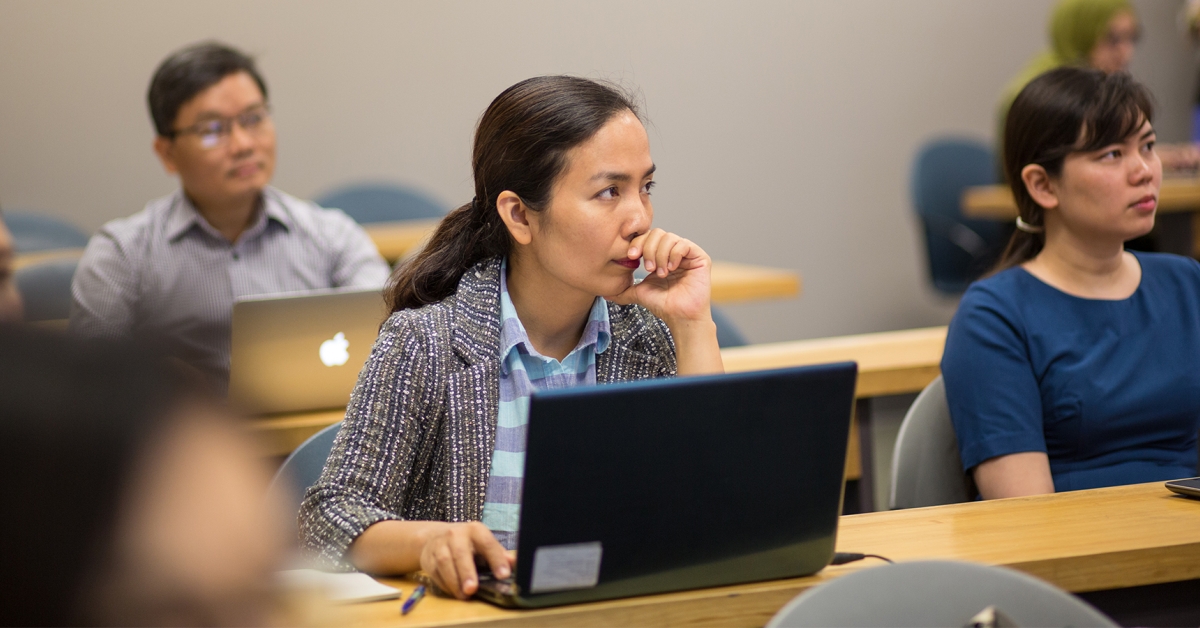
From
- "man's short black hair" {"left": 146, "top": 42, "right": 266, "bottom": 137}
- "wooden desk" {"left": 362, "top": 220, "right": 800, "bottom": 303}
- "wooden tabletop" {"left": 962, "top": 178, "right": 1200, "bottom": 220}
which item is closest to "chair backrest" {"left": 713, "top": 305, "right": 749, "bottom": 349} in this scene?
"wooden desk" {"left": 362, "top": 220, "right": 800, "bottom": 303}

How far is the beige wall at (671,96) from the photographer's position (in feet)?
14.0

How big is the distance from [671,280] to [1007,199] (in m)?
3.00

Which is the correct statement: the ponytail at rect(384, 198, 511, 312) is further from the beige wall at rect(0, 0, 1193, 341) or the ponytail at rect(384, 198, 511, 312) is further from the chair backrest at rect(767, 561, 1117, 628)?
the beige wall at rect(0, 0, 1193, 341)

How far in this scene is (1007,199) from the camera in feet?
14.0

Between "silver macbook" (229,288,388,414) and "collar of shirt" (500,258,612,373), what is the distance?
1.39 ft

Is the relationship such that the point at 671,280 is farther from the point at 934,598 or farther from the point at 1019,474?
the point at 934,598

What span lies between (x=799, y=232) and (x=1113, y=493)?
3829mm

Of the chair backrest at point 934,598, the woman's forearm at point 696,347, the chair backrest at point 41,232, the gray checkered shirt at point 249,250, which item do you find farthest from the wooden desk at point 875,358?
the chair backrest at point 41,232

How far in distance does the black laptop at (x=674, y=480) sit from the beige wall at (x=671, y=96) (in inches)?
129

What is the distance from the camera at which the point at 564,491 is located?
3.35ft

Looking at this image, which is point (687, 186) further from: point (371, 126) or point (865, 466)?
point (865, 466)

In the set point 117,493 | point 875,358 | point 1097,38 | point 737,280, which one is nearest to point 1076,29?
point 1097,38

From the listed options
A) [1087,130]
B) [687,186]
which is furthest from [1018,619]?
[687,186]

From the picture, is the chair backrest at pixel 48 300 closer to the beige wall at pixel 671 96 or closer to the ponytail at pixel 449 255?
the ponytail at pixel 449 255
